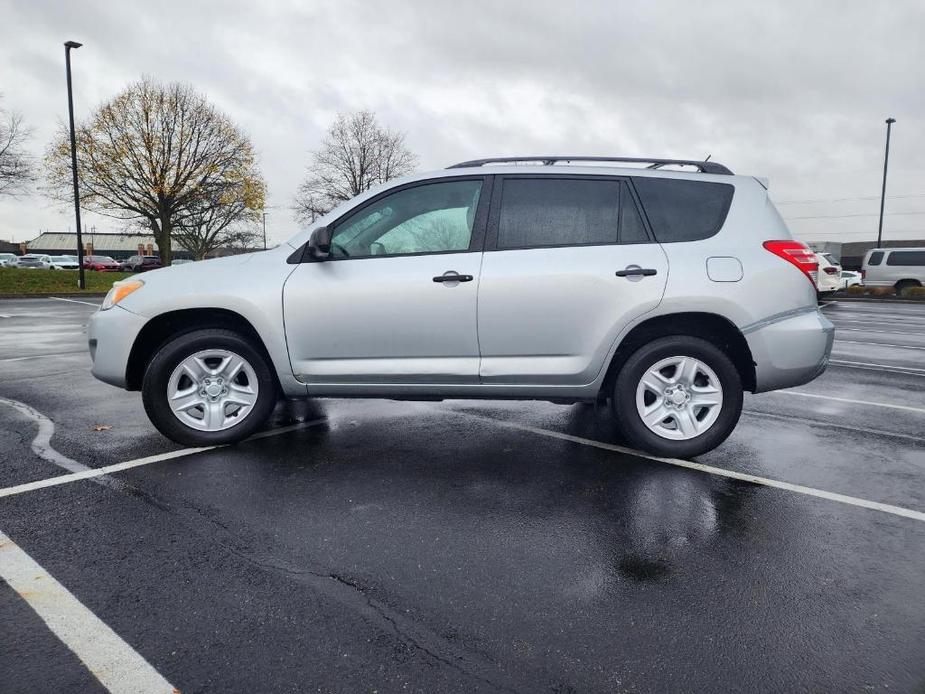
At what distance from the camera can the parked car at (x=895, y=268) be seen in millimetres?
25594

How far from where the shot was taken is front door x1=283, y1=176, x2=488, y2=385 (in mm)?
4238

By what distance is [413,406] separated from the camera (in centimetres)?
595

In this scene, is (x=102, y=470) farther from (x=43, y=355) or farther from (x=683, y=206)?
(x=43, y=355)

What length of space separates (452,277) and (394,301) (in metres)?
0.40

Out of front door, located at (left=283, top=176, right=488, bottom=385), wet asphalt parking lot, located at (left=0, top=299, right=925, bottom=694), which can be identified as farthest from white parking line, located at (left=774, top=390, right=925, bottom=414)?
front door, located at (left=283, top=176, right=488, bottom=385)

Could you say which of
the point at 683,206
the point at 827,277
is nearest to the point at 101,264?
the point at 827,277

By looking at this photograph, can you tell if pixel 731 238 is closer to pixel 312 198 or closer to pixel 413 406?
pixel 413 406

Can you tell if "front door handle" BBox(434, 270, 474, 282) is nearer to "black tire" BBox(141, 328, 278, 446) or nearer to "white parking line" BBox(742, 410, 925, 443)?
"black tire" BBox(141, 328, 278, 446)

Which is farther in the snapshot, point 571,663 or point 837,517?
point 837,517

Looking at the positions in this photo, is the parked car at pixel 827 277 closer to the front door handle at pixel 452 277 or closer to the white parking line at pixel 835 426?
the white parking line at pixel 835 426

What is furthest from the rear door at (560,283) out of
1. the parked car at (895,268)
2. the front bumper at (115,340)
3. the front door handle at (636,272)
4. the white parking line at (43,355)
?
the parked car at (895,268)

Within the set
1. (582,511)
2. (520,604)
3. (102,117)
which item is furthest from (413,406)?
(102,117)

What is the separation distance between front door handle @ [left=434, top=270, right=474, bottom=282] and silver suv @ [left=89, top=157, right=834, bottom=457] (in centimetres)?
1

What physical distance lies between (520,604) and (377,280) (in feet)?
7.84
